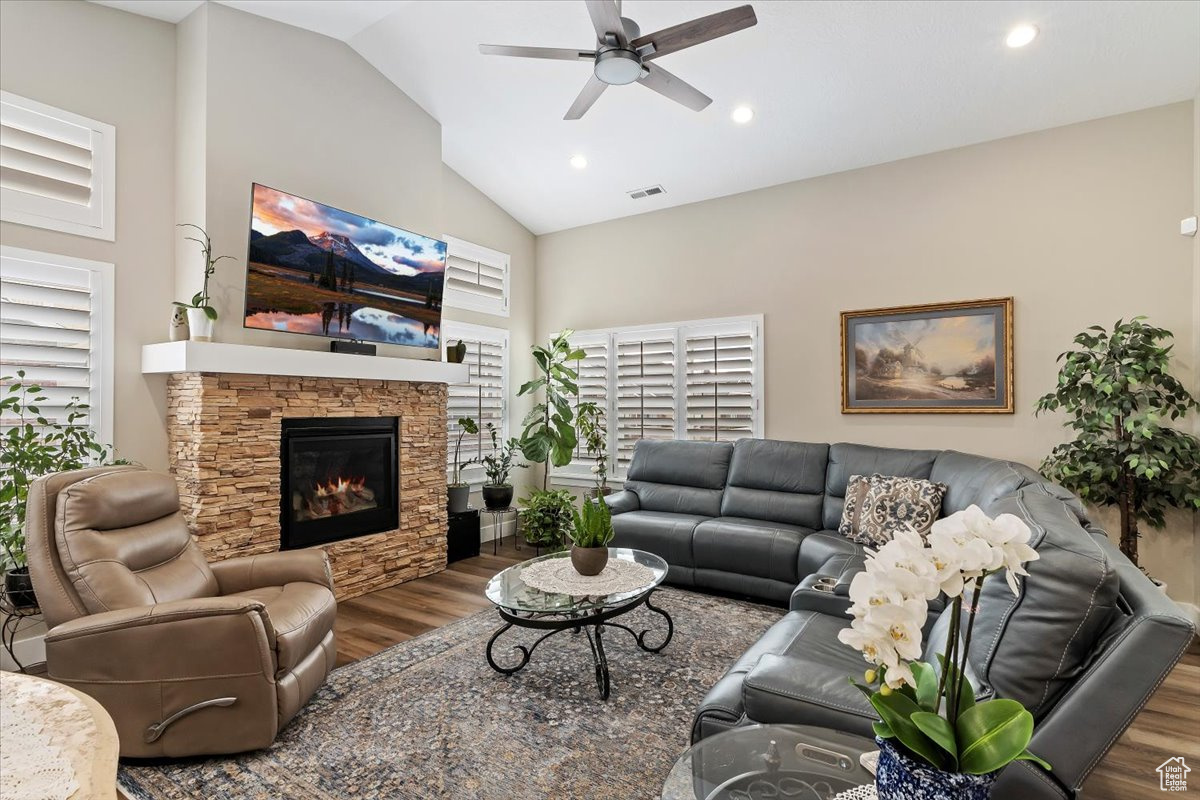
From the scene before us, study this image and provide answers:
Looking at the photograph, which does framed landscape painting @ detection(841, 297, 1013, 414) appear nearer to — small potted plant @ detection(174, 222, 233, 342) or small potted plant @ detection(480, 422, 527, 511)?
small potted plant @ detection(480, 422, 527, 511)

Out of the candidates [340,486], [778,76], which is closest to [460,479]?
[340,486]

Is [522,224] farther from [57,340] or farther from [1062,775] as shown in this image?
[1062,775]

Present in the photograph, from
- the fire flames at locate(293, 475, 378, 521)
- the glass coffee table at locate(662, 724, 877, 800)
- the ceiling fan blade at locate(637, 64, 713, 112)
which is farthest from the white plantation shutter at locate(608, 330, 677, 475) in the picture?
the glass coffee table at locate(662, 724, 877, 800)

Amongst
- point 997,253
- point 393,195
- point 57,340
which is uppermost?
point 393,195

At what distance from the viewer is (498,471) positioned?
18.7ft

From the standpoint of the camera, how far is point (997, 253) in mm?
4246

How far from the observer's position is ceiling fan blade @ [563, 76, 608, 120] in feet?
10.4

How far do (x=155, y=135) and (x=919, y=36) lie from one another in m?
4.46

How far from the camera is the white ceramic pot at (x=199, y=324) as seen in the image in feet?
11.3

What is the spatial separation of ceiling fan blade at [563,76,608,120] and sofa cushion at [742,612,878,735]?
274cm

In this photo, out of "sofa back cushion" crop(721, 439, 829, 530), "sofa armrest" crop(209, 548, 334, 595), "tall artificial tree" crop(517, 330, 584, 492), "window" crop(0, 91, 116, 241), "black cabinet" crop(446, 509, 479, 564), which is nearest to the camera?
"sofa armrest" crop(209, 548, 334, 595)

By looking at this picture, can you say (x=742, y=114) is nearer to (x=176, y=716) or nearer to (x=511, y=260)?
(x=511, y=260)

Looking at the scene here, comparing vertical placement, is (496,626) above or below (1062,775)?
below

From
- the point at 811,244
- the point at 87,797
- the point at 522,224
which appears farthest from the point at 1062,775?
the point at 522,224
